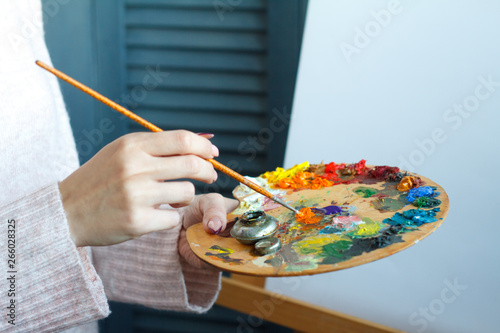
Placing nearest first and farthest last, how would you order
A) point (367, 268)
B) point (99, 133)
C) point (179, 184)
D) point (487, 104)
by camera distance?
point (179, 184) < point (487, 104) < point (367, 268) < point (99, 133)

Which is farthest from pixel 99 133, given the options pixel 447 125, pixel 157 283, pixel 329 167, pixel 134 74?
pixel 447 125

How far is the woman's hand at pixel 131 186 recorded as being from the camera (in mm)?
544

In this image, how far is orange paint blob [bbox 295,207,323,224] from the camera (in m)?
0.66

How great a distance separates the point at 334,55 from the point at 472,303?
22.1 inches

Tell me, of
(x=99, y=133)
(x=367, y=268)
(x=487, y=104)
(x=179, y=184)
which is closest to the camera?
(x=179, y=184)

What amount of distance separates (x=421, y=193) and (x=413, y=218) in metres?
0.07

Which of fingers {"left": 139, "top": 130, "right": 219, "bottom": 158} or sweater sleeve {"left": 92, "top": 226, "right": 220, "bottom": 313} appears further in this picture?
sweater sleeve {"left": 92, "top": 226, "right": 220, "bottom": 313}

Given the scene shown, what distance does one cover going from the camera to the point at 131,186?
54 centimetres

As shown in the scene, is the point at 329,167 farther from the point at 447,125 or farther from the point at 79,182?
the point at 79,182

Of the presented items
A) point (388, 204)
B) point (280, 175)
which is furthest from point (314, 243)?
point (280, 175)

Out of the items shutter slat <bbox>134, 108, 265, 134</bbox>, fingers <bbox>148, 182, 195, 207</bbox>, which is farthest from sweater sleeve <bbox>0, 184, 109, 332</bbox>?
shutter slat <bbox>134, 108, 265, 134</bbox>

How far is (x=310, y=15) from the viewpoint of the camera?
3.46 ft

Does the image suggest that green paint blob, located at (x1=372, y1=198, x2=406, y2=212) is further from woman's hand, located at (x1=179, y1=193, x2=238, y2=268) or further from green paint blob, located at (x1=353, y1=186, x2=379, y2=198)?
woman's hand, located at (x1=179, y1=193, x2=238, y2=268)

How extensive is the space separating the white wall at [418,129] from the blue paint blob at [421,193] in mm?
236
